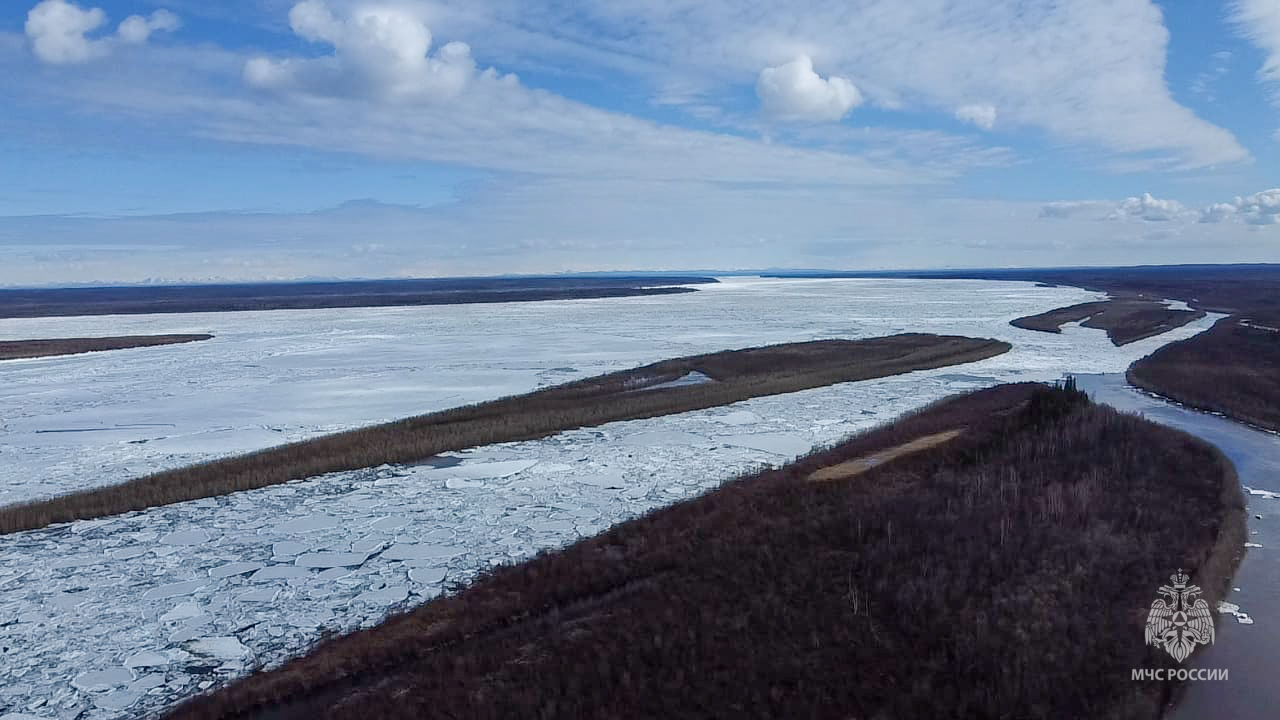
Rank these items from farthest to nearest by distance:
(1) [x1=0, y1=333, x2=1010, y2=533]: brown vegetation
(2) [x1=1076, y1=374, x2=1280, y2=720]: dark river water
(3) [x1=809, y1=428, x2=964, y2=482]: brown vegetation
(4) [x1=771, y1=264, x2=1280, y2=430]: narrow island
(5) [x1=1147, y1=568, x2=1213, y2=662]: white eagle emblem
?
(4) [x1=771, y1=264, x2=1280, y2=430]: narrow island
(1) [x1=0, y1=333, x2=1010, y2=533]: brown vegetation
(3) [x1=809, y1=428, x2=964, y2=482]: brown vegetation
(5) [x1=1147, y1=568, x2=1213, y2=662]: white eagle emblem
(2) [x1=1076, y1=374, x2=1280, y2=720]: dark river water

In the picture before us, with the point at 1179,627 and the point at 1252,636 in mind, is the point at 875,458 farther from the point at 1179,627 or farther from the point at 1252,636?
the point at 1252,636

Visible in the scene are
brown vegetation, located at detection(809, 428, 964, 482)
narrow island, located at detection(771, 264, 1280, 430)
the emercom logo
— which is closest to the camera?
the emercom logo

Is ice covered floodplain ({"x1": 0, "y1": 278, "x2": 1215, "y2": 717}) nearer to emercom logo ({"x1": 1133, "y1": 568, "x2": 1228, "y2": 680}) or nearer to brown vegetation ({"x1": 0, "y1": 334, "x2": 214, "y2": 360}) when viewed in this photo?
emercom logo ({"x1": 1133, "y1": 568, "x2": 1228, "y2": 680})

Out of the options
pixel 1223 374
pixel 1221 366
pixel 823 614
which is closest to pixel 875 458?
pixel 823 614

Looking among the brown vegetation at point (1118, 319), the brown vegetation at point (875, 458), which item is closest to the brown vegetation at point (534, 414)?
the brown vegetation at point (875, 458)

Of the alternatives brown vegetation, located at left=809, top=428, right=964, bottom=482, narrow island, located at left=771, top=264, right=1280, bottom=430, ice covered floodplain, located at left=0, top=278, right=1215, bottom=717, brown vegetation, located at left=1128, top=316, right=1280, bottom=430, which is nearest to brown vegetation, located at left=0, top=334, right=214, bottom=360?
ice covered floodplain, located at left=0, top=278, right=1215, bottom=717

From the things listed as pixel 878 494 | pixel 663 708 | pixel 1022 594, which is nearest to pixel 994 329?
pixel 878 494

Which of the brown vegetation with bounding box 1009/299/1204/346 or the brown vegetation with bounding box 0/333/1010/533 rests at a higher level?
the brown vegetation with bounding box 1009/299/1204/346
